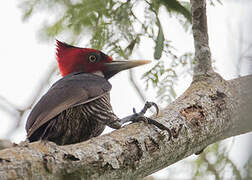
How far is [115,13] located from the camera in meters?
3.54

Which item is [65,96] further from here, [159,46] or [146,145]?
[146,145]

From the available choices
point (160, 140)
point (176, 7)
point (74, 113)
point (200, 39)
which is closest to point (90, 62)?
point (74, 113)

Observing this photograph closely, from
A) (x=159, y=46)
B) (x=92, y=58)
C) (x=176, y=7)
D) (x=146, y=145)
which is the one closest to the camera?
(x=146, y=145)

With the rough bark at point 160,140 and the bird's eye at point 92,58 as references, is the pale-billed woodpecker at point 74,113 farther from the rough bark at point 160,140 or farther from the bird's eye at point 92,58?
the bird's eye at point 92,58

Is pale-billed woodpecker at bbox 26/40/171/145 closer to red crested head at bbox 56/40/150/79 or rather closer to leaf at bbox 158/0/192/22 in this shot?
red crested head at bbox 56/40/150/79

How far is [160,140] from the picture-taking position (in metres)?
2.46

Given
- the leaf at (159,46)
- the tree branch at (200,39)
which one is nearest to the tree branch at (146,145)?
the tree branch at (200,39)

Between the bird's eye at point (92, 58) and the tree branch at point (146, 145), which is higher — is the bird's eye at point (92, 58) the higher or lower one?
the higher one

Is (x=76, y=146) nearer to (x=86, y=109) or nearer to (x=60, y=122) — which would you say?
(x=60, y=122)

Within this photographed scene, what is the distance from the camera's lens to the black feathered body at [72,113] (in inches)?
118

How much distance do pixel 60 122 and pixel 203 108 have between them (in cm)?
115

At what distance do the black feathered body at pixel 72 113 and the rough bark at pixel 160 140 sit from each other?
26.8 inches

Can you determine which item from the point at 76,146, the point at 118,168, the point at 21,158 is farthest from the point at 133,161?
the point at 21,158

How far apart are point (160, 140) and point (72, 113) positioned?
1.02 m
